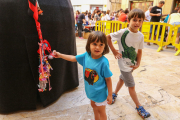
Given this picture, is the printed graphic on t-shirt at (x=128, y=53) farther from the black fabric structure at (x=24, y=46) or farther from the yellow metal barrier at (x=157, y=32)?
the yellow metal barrier at (x=157, y=32)

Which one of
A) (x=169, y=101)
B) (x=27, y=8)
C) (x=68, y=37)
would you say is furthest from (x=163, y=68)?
(x=27, y=8)

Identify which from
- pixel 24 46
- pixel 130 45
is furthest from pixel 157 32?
pixel 24 46

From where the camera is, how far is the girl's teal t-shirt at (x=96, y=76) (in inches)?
53.0

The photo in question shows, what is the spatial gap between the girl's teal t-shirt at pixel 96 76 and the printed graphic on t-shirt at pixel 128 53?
0.54 meters

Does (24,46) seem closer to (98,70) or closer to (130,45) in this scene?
(98,70)

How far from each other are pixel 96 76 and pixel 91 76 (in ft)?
0.17

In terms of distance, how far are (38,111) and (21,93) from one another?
1.17ft

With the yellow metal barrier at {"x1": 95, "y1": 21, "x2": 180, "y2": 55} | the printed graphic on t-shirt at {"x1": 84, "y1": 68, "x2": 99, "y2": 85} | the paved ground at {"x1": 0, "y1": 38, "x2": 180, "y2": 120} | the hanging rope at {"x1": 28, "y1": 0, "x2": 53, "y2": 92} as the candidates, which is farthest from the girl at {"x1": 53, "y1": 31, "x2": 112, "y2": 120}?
the yellow metal barrier at {"x1": 95, "y1": 21, "x2": 180, "y2": 55}

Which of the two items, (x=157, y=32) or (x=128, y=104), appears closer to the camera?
(x=128, y=104)

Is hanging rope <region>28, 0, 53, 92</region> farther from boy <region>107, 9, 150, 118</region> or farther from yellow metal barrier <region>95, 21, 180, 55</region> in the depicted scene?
yellow metal barrier <region>95, 21, 180, 55</region>

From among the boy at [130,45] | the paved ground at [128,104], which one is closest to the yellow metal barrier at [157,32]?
the paved ground at [128,104]

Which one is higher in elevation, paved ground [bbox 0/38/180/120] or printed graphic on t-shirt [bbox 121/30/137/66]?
printed graphic on t-shirt [bbox 121/30/137/66]

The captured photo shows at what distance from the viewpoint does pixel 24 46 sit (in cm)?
174

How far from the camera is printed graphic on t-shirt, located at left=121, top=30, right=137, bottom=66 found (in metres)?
1.79
